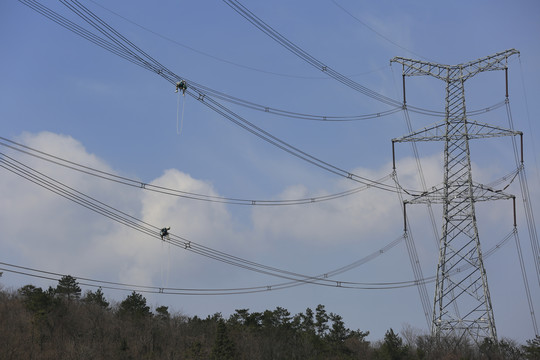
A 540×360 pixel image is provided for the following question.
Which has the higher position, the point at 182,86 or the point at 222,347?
the point at 182,86

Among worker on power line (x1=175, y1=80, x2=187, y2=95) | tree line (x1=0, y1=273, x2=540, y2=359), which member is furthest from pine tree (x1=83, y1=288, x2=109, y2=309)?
worker on power line (x1=175, y1=80, x2=187, y2=95)

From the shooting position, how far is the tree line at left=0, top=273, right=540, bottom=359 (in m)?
71.0

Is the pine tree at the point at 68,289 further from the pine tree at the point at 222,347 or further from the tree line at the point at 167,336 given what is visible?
the pine tree at the point at 222,347

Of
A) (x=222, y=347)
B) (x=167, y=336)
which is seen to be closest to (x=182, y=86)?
(x=222, y=347)

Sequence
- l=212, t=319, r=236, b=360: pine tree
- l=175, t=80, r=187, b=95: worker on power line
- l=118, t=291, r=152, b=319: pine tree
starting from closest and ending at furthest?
l=175, t=80, r=187, b=95: worker on power line < l=212, t=319, r=236, b=360: pine tree < l=118, t=291, r=152, b=319: pine tree

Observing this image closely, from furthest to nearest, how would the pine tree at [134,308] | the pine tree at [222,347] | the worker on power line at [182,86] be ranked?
the pine tree at [134,308]
the pine tree at [222,347]
the worker on power line at [182,86]

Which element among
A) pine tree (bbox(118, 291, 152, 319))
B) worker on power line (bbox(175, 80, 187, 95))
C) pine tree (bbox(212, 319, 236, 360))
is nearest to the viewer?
worker on power line (bbox(175, 80, 187, 95))

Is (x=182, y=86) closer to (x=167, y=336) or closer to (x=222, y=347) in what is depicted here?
(x=222, y=347)

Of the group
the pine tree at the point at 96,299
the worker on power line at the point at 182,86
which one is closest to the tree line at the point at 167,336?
the pine tree at the point at 96,299

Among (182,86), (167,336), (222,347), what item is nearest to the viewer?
(182,86)

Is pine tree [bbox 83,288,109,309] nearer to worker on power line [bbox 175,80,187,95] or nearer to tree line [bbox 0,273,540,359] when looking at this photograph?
tree line [bbox 0,273,540,359]

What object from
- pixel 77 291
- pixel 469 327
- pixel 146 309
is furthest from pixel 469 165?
pixel 77 291

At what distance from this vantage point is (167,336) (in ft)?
282

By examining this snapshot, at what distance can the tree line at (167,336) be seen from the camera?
233 ft
